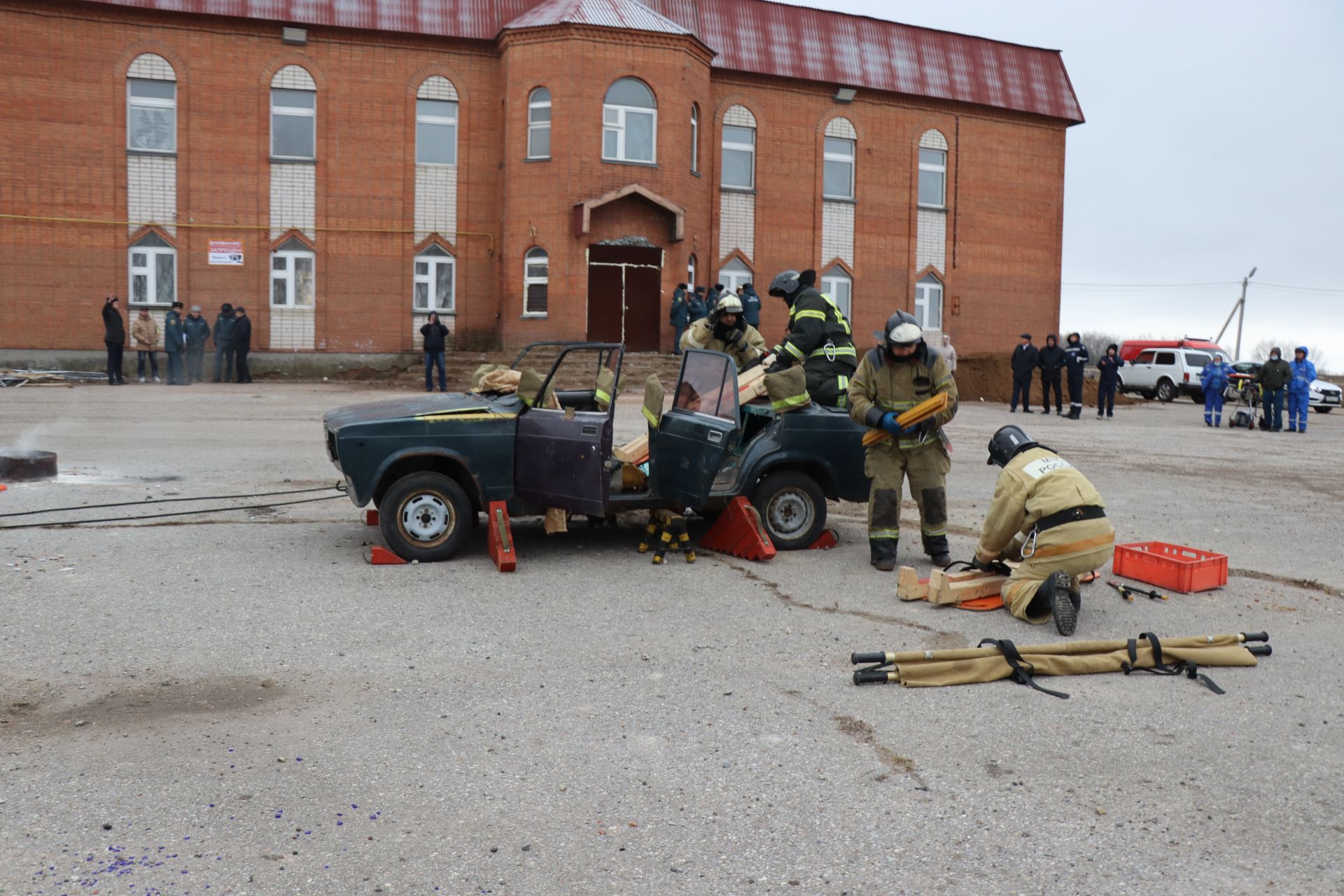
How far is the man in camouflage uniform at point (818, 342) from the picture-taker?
946cm

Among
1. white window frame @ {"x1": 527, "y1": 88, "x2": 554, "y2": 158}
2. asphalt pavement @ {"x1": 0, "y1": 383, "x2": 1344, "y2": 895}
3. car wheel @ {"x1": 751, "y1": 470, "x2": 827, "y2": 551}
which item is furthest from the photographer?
white window frame @ {"x1": 527, "y1": 88, "x2": 554, "y2": 158}

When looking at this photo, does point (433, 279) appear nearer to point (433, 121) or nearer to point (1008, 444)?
point (433, 121)

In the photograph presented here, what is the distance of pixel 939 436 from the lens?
8.49 metres

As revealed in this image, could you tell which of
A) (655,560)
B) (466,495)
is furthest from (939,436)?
(466,495)

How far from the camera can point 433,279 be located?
103ft

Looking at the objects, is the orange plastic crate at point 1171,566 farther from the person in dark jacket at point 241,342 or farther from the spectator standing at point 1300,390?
the person in dark jacket at point 241,342

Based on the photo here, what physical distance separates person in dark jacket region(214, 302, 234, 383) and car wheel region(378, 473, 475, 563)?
72.6 feet

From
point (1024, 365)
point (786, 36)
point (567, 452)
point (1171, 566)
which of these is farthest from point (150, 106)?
point (1171, 566)

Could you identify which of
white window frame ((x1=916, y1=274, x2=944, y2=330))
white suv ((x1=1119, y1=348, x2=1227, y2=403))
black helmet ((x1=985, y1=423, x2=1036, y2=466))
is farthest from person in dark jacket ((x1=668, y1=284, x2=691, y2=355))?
black helmet ((x1=985, y1=423, x2=1036, y2=466))

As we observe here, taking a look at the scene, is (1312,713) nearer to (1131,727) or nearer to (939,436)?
(1131,727)

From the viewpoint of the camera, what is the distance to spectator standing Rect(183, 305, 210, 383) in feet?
92.6

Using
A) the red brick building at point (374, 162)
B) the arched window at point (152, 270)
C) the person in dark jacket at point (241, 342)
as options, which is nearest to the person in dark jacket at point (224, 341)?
the person in dark jacket at point (241, 342)

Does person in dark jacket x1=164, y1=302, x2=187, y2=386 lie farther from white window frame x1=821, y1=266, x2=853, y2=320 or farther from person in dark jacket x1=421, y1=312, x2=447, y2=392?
white window frame x1=821, y1=266, x2=853, y2=320

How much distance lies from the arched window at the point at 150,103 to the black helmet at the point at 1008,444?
90.4ft
